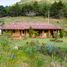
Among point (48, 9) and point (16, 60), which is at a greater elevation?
point (16, 60)

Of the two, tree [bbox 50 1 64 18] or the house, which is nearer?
the house

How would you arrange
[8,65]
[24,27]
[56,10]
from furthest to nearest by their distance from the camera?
1. [56,10]
2. [24,27]
3. [8,65]

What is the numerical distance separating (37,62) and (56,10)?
211ft

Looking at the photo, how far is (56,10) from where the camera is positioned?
71.8 metres

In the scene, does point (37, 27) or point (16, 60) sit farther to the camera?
point (37, 27)

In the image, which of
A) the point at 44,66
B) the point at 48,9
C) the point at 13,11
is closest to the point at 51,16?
the point at 48,9

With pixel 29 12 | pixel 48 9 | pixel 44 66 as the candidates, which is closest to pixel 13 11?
pixel 29 12

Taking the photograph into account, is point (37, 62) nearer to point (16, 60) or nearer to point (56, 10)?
point (16, 60)

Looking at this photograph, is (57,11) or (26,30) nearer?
(26,30)

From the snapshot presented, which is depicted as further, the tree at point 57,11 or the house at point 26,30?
the tree at point 57,11

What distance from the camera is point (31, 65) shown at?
8.19 metres

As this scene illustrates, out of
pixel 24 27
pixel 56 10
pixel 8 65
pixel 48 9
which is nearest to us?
pixel 8 65

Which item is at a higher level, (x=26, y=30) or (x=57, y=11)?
(x=26, y=30)

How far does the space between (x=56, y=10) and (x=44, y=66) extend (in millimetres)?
64134
